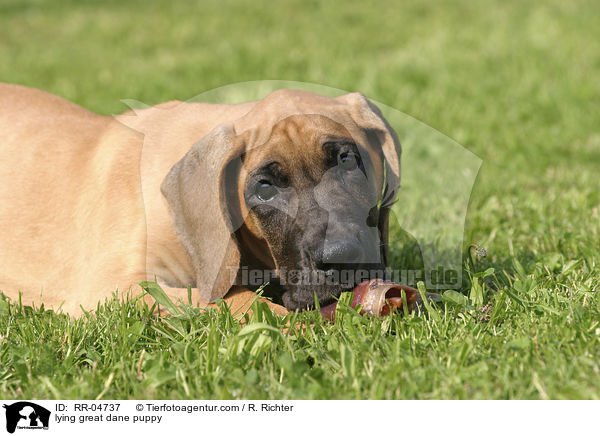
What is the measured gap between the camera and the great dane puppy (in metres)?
3.39

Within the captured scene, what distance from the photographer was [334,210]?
3293mm

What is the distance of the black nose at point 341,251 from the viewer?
315 cm

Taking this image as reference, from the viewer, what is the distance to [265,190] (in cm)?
343

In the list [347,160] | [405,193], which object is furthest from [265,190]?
[405,193]

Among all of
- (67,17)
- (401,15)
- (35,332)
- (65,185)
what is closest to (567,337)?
(35,332)

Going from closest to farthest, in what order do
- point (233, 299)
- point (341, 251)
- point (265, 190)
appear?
point (341, 251)
point (265, 190)
point (233, 299)

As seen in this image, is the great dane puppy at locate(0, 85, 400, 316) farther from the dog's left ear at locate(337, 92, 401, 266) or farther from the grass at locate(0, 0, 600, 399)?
the grass at locate(0, 0, 600, 399)

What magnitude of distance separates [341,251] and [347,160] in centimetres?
53

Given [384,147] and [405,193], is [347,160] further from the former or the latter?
[405,193]
